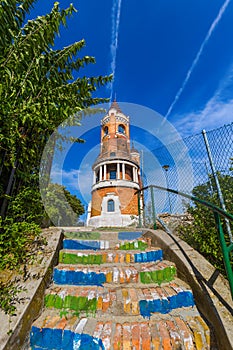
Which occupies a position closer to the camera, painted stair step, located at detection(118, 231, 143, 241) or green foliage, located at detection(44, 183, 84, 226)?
painted stair step, located at detection(118, 231, 143, 241)

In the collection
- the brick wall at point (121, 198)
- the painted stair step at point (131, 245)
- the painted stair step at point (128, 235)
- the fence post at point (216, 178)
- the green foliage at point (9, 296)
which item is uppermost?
the brick wall at point (121, 198)

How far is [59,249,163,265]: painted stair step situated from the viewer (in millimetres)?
2443

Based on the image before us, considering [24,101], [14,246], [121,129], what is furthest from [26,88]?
[121,129]

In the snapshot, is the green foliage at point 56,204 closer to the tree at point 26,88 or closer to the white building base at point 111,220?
the tree at point 26,88

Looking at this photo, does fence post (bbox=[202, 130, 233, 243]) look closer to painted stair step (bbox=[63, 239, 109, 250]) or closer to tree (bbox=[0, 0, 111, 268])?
painted stair step (bbox=[63, 239, 109, 250])

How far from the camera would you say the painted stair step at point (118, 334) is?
4.53 ft

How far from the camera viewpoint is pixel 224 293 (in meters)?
1.69

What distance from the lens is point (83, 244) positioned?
285 cm

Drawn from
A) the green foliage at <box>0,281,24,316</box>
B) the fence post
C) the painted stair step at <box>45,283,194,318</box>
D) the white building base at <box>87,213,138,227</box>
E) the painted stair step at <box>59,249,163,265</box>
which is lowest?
the painted stair step at <box>45,283,194,318</box>

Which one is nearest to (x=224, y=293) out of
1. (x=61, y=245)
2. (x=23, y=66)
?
(x=61, y=245)

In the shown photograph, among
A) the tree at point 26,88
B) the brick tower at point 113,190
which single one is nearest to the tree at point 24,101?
the tree at point 26,88

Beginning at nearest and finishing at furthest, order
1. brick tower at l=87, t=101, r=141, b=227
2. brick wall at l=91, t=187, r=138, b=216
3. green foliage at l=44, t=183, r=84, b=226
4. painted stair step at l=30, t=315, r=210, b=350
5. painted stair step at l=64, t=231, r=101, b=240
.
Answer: painted stair step at l=30, t=315, r=210, b=350 < painted stair step at l=64, t=231, r=101, b=240 < green foliage at l=44, t=183, r=84, b=226 < brick tower at l=87, t=101, r=141, b=227 < brick wall at l=91, t=187, r=138, b=216

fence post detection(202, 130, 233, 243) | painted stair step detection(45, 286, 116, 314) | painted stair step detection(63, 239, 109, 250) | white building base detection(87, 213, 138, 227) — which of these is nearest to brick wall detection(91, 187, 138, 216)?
white building base detection(87, 213, 138, 227)

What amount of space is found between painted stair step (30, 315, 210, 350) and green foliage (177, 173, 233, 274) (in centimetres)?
131
